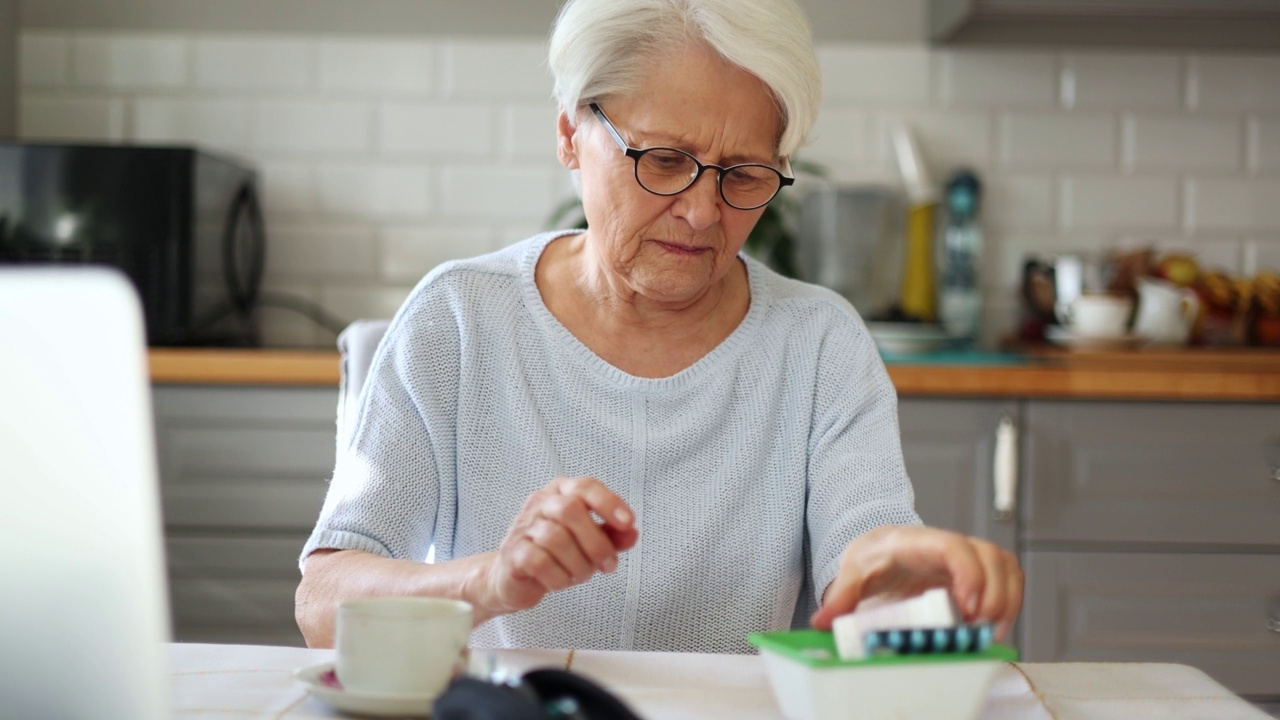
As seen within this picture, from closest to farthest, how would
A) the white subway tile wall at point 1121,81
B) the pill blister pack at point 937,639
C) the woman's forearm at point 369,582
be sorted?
the pill blister pack at point 937,639 → the woman's forearm at point 369,582 → the white subway tile wall at point 1121,81

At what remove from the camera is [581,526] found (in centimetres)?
91

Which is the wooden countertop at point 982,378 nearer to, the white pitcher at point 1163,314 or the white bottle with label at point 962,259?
the white pitcher at point 1163,314

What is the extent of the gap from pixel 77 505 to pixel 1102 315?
2330mm

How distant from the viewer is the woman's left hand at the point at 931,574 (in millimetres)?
913

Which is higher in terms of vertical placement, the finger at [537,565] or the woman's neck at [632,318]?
the woman's neck at [632,318]

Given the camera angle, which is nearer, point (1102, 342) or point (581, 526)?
point (581, 526)

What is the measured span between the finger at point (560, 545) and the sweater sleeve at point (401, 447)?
31 cm

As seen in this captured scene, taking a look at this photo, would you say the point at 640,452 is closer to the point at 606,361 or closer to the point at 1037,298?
the point at 606,361

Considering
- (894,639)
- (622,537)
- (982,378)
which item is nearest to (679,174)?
(622,537)

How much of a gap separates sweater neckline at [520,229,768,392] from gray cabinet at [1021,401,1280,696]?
1.00 meters

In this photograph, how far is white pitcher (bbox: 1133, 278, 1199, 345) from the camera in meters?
2.56

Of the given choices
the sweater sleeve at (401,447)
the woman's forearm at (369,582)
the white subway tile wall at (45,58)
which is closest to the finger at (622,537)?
the woman's forearm at (369,582)

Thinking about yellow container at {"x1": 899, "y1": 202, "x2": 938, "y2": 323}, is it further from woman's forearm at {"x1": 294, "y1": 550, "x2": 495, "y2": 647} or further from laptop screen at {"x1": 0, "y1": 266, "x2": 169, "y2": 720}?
laptop screen at {"x1": 0, "y1": 266, "x2": 169, "y2": 720}

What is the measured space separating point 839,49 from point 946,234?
46cm
